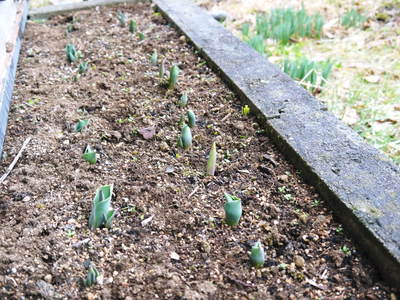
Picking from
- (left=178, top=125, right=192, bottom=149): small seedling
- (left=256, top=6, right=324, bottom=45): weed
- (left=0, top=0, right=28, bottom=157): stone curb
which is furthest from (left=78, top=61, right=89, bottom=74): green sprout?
(left=256, top=6, right=324, bottom=45): weed

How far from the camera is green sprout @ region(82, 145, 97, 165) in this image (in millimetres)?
1907

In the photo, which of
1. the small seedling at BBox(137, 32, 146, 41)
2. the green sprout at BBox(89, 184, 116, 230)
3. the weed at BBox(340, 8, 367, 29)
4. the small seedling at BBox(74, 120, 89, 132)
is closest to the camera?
the green sprout at BBox(89, 184, 116, 230)

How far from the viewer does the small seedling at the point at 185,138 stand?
2000 mm

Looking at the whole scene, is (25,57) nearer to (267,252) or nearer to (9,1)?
(9,1)

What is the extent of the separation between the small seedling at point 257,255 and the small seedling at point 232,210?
0.15 meters

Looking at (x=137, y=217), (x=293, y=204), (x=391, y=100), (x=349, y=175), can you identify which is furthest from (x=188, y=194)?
(x=391, y=100)

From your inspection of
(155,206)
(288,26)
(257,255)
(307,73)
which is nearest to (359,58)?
(288,26)

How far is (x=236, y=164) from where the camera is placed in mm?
1951

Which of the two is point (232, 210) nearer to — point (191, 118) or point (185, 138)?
point (185, 138)

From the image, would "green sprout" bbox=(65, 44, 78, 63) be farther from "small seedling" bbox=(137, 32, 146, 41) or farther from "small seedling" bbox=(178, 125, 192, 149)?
"small seedling" bbox=(178, 125, 192, 149)

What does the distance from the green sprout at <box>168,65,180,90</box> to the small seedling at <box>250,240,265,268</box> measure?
129 centimetres

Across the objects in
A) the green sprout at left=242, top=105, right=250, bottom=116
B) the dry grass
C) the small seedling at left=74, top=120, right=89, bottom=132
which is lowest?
the dry grass

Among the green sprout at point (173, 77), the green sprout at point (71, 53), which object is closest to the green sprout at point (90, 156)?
the green sprout at point (173, 77)

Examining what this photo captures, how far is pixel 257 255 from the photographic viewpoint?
4.71ft
